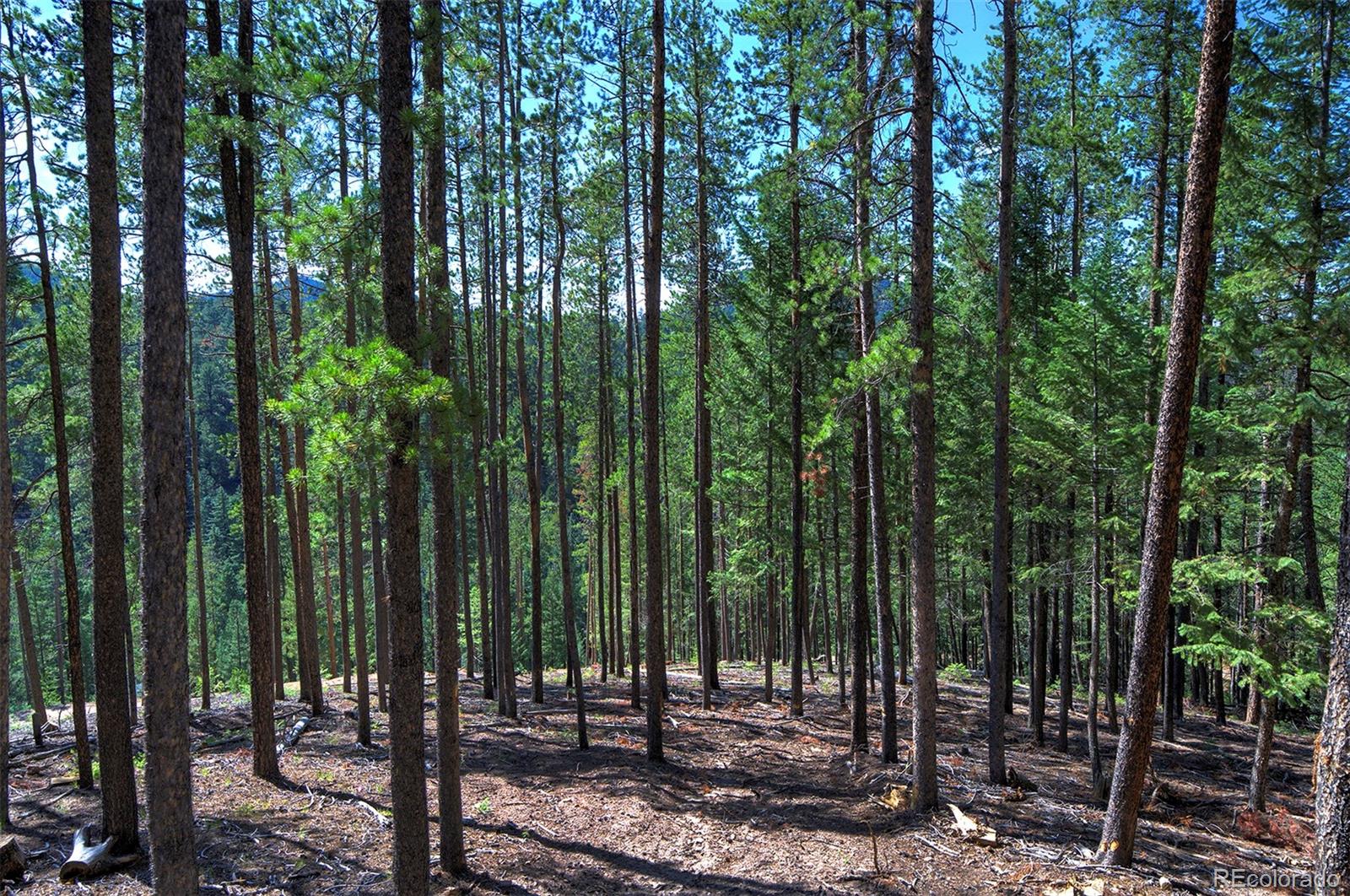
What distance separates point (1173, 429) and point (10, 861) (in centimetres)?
1288

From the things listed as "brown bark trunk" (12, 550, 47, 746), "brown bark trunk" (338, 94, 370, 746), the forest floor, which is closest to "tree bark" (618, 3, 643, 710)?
the forest floor

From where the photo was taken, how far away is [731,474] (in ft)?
63.7

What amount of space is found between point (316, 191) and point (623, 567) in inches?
1604

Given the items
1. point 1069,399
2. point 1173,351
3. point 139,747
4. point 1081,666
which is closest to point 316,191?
point 1173,351

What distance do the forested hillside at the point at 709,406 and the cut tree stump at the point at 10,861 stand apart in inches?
1.9

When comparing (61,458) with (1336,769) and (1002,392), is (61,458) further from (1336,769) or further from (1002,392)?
(1336,769)

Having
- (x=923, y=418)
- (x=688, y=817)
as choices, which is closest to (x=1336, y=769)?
(x=923, y=418)

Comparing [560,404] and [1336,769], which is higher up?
[560,404]

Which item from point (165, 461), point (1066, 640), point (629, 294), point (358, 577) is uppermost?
point (629, 294)

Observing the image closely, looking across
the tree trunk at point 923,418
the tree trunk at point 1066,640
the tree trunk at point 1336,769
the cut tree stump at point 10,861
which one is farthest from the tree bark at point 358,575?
the tree trunk at point 1066,640

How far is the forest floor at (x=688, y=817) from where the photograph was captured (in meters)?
7.86

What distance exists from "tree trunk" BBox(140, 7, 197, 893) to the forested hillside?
27 millimetres

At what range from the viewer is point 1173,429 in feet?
24.2

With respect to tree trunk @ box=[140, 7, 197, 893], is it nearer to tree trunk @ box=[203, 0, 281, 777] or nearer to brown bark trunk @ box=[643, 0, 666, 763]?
tree trunk @ box=[203, 0, 281, 777]
